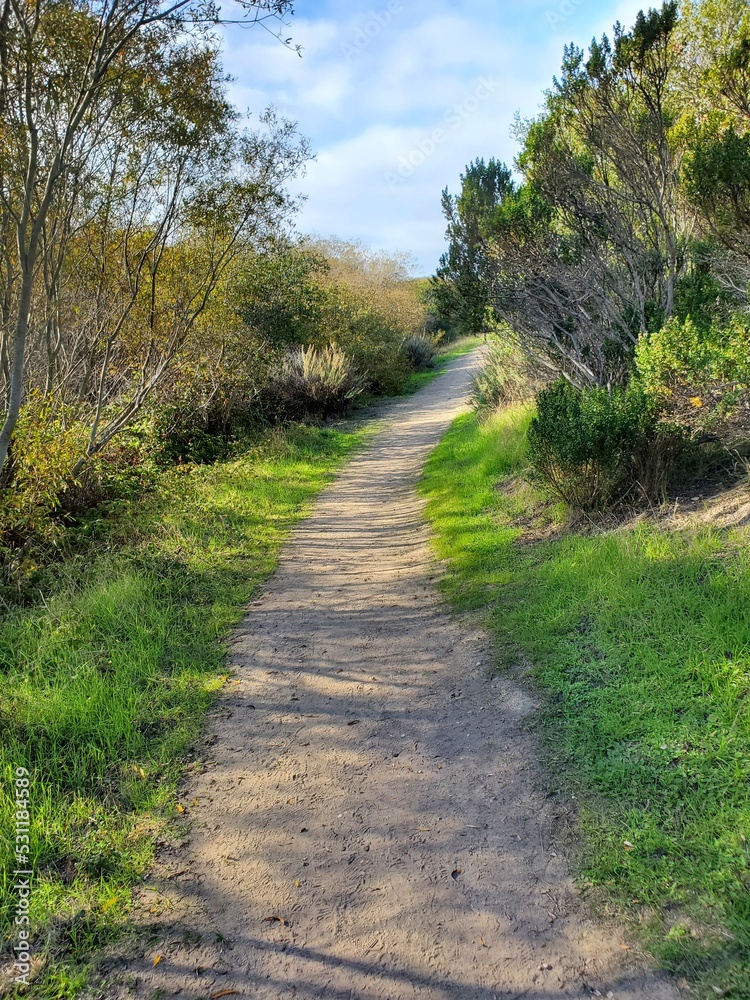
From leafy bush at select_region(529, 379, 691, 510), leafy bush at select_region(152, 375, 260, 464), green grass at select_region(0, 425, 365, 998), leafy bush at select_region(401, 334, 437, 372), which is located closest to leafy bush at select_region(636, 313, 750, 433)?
leafy bush at select_region(529, 379, 691, 510)

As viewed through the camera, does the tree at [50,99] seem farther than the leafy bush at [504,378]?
No

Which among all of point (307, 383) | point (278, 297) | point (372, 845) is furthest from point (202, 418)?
point (372, 845)

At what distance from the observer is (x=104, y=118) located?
614cm

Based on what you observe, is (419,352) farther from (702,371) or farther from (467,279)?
(702,371)

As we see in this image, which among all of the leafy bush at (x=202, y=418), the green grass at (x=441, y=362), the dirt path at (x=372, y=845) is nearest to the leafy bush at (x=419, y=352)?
the green grass at (x=441, y=362)

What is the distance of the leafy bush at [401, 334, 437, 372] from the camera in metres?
A: 23.5

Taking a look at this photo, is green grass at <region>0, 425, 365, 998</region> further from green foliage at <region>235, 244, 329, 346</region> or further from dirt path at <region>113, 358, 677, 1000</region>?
green foliage at <region>235, 244, 329, 346</region>

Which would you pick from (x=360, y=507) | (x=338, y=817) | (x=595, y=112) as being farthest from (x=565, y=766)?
(x=595, y=112)

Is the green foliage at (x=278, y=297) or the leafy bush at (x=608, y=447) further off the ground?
the green foliage at (x=278, y=297)

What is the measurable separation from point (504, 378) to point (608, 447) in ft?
21.5

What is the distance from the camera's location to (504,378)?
11.3m

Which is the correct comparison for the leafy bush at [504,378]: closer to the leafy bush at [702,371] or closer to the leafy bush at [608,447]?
the leafy bush at [608,447]

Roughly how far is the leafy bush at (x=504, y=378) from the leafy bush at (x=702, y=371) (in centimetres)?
467

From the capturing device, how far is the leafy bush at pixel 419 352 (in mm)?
23522
